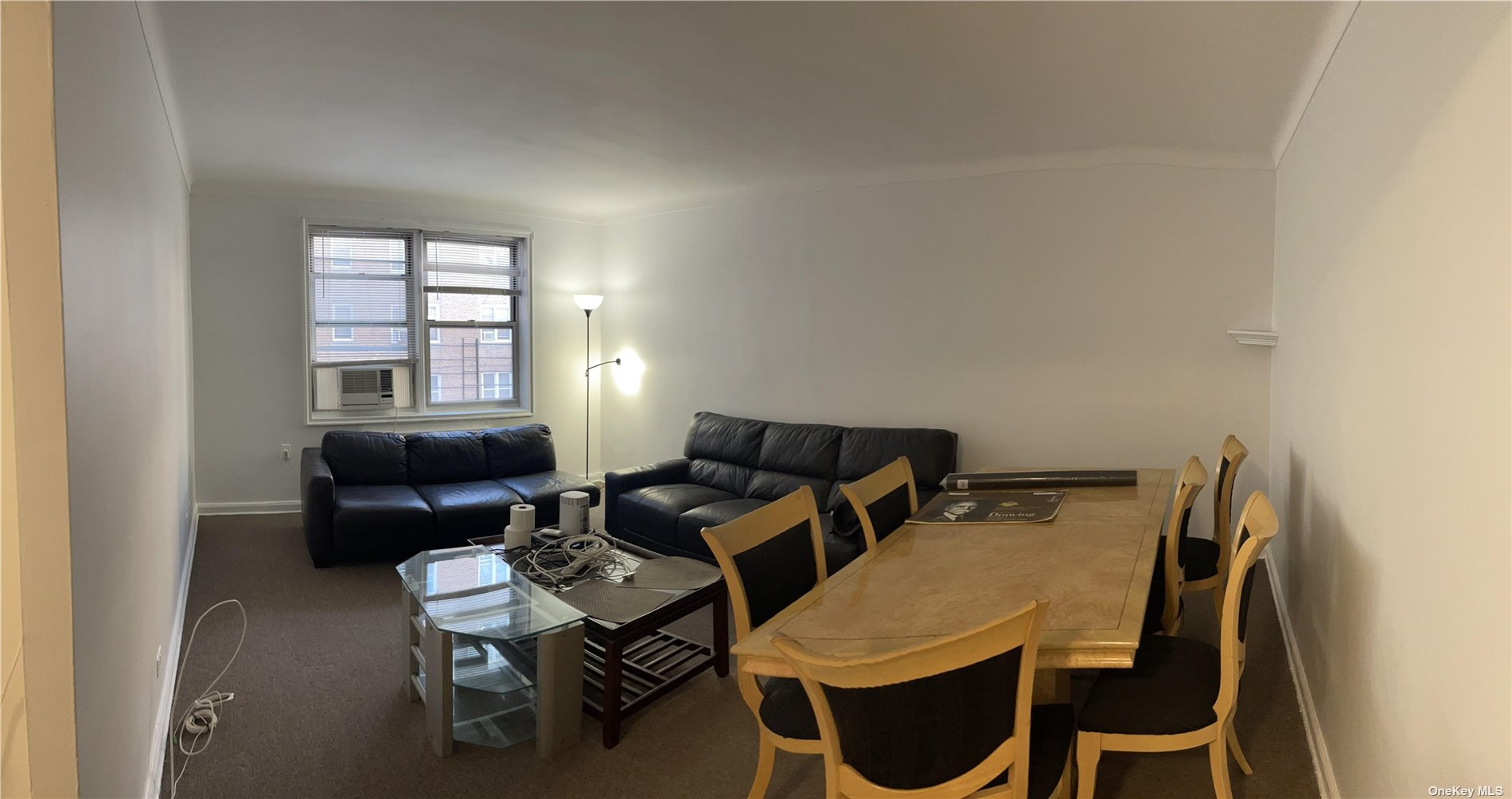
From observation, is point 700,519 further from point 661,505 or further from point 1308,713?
point 1308,713

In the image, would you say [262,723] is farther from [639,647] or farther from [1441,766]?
[1441,766]

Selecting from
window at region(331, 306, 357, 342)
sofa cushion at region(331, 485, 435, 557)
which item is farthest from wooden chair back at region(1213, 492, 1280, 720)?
window at region(331, 306, 357, 342)

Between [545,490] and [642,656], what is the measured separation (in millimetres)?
2257

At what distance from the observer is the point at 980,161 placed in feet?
15.5

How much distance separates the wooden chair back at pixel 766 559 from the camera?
2.16 meters

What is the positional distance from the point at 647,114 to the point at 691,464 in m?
2.63

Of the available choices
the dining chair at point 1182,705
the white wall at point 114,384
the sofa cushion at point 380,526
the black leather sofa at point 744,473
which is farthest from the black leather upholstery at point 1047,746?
the sofa cushion at point 380,526

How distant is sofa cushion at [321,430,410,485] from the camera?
5.37 m

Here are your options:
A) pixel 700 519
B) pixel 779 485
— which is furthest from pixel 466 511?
pixel 779 485

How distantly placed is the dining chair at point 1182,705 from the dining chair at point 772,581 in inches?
26.5

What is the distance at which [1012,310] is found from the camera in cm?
479

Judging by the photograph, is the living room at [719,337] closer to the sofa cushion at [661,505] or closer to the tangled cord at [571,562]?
the sofa cushion at [661,505]

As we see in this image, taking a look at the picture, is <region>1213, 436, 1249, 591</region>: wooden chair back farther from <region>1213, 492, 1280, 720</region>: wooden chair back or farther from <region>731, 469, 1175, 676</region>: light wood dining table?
<region>1213, 492, 1280, 720</region>: wooden chair back

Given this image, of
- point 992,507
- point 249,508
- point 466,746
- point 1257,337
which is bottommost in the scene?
point 466,746
